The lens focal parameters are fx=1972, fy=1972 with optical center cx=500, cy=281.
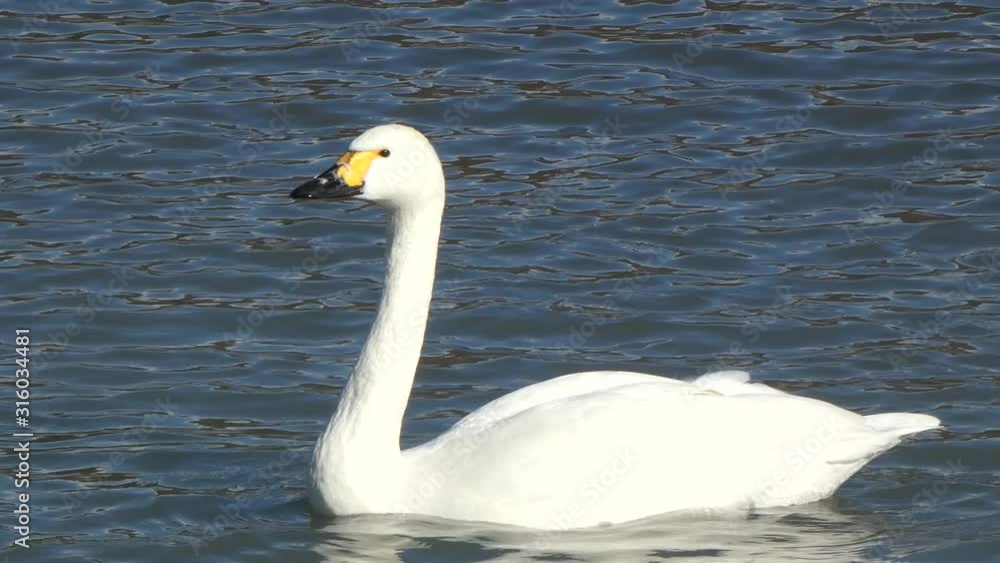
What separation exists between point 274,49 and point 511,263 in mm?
4508

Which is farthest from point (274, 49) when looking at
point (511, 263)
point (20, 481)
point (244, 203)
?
point (20, 481)

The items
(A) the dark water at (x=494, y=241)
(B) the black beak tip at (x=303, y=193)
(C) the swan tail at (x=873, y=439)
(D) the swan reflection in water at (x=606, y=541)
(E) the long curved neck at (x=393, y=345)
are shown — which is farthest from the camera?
(A) the dark water at (x=494, y=241)

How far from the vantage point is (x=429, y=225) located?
8.24 metres

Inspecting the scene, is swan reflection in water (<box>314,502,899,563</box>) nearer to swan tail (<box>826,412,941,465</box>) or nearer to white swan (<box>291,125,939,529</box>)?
white swan (<box>291,125,939,529</box>)

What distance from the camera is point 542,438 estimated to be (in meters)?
8.00

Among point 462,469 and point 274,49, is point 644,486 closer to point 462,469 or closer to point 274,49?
point 462,469

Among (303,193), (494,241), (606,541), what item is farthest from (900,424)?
(494,241)

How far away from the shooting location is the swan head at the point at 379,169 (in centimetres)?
795

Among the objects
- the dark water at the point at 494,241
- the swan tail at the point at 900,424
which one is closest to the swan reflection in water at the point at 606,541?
the dark water at the point at 494,241

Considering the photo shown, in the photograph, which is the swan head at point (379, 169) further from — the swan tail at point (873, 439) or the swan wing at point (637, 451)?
the swan tail at point (873, 439)

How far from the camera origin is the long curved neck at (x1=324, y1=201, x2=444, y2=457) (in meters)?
8.20

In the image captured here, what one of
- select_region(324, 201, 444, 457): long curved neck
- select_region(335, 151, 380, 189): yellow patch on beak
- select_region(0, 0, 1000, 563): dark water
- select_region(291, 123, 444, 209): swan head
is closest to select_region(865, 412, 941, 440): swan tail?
select_region(0, 0, 1000, 563): dark water

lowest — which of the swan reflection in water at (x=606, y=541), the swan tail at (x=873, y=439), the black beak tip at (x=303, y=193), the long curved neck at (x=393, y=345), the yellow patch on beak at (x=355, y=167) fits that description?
the swan reflection in water at (x=606, y=541)

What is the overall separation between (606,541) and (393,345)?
1.25 m
